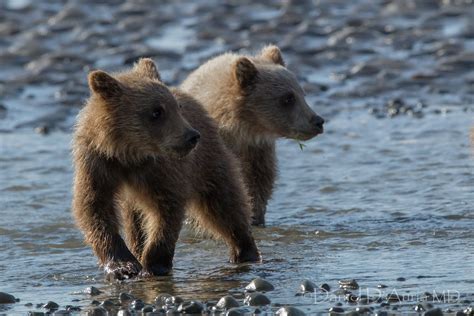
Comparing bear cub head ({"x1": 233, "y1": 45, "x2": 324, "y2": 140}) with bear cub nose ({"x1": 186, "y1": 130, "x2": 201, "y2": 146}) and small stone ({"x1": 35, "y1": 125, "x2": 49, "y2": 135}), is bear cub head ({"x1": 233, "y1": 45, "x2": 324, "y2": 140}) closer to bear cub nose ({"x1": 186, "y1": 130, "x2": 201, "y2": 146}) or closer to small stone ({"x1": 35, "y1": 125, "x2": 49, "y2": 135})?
bear cub nose ({"x1": 186, "y1": 130, "x2": 201, "y2": 146})

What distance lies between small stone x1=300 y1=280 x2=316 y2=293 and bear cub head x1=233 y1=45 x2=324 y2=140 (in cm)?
294

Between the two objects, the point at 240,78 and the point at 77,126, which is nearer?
the point at 77,126

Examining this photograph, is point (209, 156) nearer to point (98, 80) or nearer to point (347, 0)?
point (98, 80)

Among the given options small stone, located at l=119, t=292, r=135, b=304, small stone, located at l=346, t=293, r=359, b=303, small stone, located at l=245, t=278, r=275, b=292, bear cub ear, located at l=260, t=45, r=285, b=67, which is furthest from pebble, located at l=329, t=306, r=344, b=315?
bear cub ear, located at l=260, t=45, r=285, b=67

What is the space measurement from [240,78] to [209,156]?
1822mm

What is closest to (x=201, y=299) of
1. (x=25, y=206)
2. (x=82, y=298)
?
(x=82, y=298)

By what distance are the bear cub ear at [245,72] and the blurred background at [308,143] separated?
1.12m

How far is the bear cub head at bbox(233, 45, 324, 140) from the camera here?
11.1 meters

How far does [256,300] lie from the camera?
313 inches

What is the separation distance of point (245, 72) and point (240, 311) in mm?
3642

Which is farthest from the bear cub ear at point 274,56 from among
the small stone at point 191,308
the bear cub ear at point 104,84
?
the small stone at point 191,308

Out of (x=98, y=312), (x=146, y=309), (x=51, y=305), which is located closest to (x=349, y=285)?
(x=146, y=309)

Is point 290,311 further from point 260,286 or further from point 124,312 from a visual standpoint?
point 124,312

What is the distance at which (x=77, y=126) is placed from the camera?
9102mm
